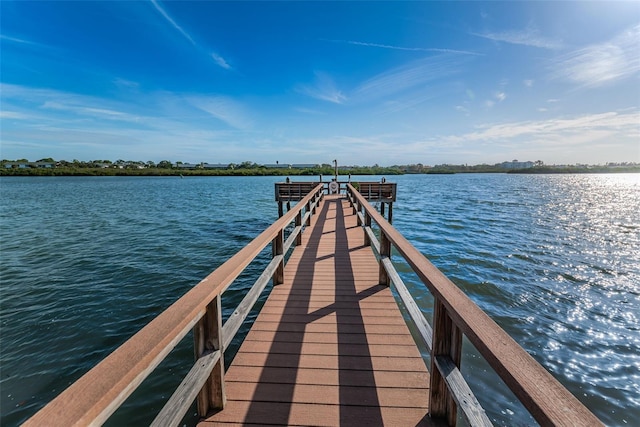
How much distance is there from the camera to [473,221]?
1554 centimetres

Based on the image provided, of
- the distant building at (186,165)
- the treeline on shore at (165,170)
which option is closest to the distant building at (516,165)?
the treeline on shore at (165,170)

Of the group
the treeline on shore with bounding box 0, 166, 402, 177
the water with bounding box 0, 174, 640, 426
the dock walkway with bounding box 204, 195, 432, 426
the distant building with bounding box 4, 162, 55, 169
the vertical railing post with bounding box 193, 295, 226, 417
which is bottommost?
the water with bounding box 0, 174, 640, 426

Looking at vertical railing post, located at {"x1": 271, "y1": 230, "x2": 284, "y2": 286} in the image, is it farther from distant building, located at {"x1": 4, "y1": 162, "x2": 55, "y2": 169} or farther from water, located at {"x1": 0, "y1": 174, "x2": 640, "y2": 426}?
distant building, located at {"x1": 4, "y1": 162, "x2": 55, "y2": 169}

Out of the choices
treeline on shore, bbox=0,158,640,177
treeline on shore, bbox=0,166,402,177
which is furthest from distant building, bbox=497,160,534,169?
treeline on shore, bbox=0,166,402,177

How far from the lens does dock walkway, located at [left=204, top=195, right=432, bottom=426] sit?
2.11 m

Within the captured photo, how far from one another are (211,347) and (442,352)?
1467 millimetres

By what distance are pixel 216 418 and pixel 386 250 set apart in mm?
A: 2724

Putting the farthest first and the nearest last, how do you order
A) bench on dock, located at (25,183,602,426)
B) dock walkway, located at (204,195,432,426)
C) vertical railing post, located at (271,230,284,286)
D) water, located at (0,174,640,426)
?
vertical railing post, located at (271,230,284,286), water, located at (0,174,640,426), dock walkway, located at (204,195,432,426), bench on dock, located at (25,183,602,426)

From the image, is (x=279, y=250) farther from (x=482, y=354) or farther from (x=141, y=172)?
(x=141, y=172)

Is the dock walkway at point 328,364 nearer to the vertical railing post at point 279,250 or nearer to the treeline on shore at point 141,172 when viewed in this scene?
the vertical railing post at point 279,250

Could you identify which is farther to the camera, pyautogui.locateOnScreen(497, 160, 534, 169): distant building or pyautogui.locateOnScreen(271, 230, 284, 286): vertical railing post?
pyautogui.locateOnScreen(497, 160, 534, 169): distant building

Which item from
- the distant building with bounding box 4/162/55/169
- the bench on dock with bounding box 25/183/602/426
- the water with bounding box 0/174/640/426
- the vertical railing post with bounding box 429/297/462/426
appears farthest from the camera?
the distant building with bounding box 4/162/55/169

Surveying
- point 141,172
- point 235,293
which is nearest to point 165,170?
point 141,172

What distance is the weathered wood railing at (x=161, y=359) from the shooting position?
923 mm
